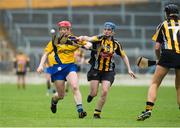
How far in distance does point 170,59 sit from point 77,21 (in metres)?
32.0

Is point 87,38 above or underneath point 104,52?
above

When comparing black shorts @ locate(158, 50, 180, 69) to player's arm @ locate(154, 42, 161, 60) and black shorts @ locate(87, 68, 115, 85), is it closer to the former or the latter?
player's arm @ locate(154, 42, 161, 60)

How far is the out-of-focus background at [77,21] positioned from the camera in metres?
43.1

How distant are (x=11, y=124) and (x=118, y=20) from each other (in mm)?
Result: 33271

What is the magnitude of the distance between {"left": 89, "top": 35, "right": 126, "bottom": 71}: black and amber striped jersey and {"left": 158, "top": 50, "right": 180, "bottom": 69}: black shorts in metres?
1.79

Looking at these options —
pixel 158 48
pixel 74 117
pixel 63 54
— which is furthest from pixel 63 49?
pixel 158 48

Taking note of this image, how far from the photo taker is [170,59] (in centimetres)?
1450

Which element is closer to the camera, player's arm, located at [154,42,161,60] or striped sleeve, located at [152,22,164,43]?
striped sleeve, located at [152,22,164,43]

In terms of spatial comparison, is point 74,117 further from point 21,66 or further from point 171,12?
point 21,66

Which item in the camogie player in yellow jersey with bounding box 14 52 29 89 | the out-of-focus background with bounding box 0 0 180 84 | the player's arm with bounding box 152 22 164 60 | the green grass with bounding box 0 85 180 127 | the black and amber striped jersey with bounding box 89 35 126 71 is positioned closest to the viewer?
the green grass with bounding box 0 85 180 127

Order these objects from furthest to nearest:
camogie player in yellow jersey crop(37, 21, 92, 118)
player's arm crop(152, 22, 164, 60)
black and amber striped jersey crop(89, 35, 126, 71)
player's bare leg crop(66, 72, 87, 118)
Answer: black and amber striped jersey crop(89, 35, 126, 71)
camogie player in yellow jersey crop(37, 21, 92, 118)
player's bare leg crop(66, 72, 87, 118)
player's arm crop(152, 22, 164, 60)

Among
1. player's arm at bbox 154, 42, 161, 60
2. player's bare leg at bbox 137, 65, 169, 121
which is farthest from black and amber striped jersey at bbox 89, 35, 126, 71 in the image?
player's bare leg at bbox 137, 65, 169, 121

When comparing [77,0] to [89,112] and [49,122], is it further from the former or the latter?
[49,122]

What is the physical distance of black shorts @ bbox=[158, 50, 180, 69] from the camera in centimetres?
1446
